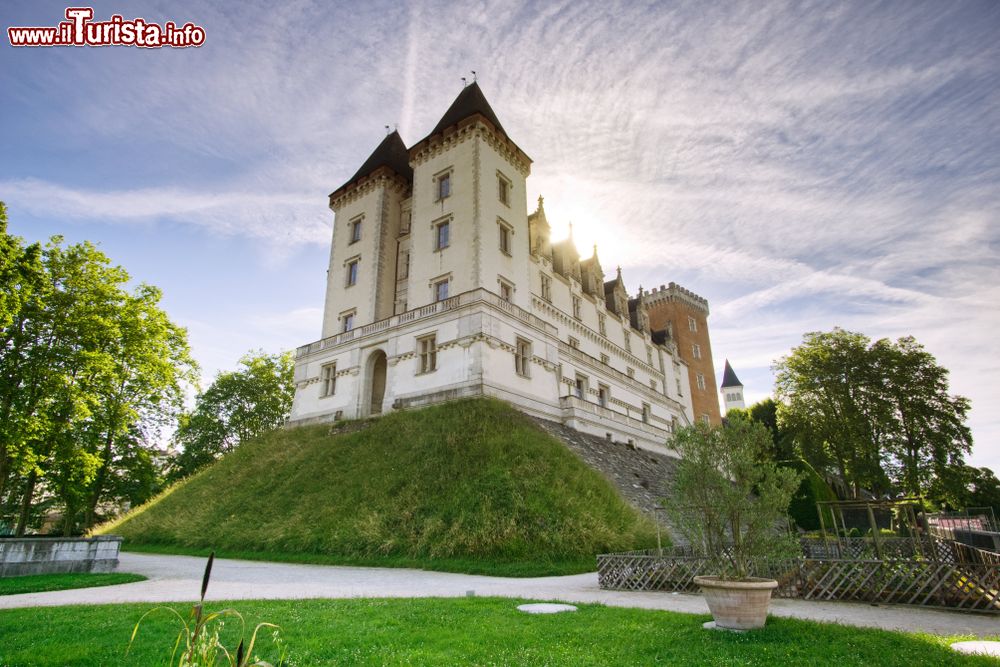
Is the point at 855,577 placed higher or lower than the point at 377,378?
lower

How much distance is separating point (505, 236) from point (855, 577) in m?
26.8

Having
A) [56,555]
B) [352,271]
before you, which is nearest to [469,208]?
[352,271]

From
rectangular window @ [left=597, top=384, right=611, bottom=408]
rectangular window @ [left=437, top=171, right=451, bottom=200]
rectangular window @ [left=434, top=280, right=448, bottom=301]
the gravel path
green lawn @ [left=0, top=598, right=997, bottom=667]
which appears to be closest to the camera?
green lawn @ [left=0, top=598, right=997, bottom=667]

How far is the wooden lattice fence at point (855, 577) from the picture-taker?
9.12 meters

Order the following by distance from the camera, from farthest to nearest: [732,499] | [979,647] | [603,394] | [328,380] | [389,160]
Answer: [389,160]
[603,394]
[328,380]
[732,499]
[979,647]

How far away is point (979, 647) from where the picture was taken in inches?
250

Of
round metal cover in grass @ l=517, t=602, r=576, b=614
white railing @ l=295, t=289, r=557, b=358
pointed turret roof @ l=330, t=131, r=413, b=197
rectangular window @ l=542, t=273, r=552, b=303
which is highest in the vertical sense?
pointed turret roof @ l=330, t=131, r=413, b=197

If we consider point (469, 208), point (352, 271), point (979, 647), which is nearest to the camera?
point (979, 647)

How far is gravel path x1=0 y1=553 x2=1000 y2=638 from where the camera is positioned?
843 cm

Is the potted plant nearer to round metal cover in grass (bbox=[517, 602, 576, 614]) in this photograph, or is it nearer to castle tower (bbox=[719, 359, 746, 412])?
round metal cover in grass (bbox=[517, 602, 576, 614])

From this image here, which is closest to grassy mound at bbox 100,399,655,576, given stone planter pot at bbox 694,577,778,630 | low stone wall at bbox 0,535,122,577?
low stone wall at bbox 0,535,122,577

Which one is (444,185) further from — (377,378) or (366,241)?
(377,378)

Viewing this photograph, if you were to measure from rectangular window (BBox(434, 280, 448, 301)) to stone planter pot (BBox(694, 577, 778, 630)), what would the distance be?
25.4 metres

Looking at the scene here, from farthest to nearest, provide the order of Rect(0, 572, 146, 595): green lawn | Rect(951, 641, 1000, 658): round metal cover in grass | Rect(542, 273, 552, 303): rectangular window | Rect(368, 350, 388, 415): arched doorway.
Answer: Rect(542, 273, 552, 303): rectangular window
Rect(368, 350, 388, 415): arched doorway
Rect(0, 572, 146, 595): green lawn
Rect(951, 641, 1000, 658): round metal cover in grass
